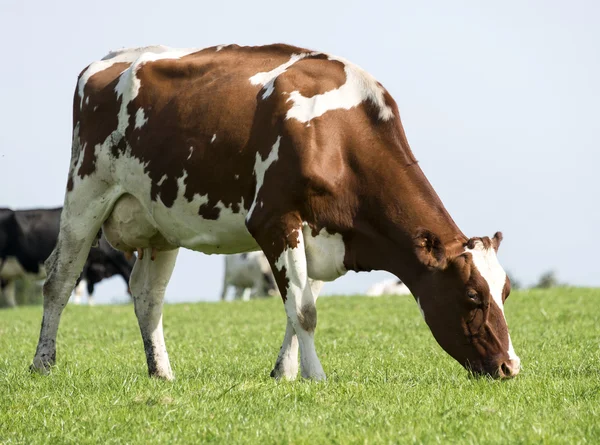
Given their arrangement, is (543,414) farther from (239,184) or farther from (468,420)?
(239,184)

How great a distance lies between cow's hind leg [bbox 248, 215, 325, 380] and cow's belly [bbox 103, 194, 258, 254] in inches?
24.3

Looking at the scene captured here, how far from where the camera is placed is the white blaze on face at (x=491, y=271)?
7.86 metres

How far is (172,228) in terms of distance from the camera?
368 inches

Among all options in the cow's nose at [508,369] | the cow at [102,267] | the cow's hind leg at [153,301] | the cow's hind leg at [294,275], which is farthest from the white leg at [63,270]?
the cow at [102,267]

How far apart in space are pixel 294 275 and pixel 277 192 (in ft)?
2.26

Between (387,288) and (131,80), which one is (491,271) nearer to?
(131,80)

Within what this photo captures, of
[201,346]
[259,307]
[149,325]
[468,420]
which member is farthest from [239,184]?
[259,307]

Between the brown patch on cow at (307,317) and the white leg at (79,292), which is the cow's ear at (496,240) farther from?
the white leg at (79,292)

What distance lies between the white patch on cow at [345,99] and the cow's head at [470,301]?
4.20 ft

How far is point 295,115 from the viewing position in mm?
8320

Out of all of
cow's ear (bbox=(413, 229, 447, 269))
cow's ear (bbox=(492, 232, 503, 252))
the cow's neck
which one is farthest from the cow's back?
cow's ear (bbox=(492, 232, 503, 252))

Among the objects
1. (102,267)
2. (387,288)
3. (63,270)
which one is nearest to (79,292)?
(102,267)

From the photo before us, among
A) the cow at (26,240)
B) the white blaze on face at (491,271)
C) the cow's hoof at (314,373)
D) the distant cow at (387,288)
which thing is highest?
the white blaze on face at (491,271)

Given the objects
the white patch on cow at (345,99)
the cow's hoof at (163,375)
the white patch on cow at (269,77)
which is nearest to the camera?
the white patch on cow at (345,99)
